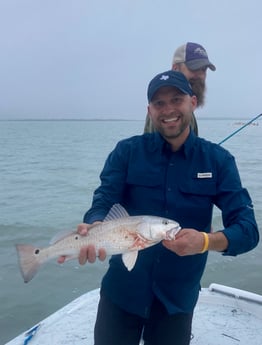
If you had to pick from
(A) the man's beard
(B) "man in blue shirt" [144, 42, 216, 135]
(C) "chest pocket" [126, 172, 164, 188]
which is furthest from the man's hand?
(A) the man's beard

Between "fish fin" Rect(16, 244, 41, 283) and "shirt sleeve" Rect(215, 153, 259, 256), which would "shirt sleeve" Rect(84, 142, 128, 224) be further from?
"shirt sleeve" Rect(215, 153, 259, 256)

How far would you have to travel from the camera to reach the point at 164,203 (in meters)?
2.95

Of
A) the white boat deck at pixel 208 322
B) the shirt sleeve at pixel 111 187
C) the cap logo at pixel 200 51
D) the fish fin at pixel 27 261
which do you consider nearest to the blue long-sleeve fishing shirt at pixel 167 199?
the shirt sleeve at pixel 111 187

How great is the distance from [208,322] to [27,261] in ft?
8.67

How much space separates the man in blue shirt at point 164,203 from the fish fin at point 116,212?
164 millimetres

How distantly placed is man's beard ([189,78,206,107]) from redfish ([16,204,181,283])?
157 centimetres

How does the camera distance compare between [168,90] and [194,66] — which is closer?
[168,90]

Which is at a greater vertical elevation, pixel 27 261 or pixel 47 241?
pixel 27 261

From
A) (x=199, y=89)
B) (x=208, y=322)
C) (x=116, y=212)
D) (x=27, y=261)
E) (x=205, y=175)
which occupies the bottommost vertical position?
(x=208, y=322)

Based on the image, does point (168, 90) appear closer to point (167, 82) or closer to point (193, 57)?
point (167, 82)

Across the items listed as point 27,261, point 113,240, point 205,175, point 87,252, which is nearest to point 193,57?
point 205,175

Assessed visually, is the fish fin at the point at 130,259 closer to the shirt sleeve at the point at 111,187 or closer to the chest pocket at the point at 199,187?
the shirt sleeve at the point at 111,187

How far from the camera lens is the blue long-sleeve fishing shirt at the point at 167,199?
293 centimetres

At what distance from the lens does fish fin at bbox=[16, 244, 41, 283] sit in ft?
9.44
